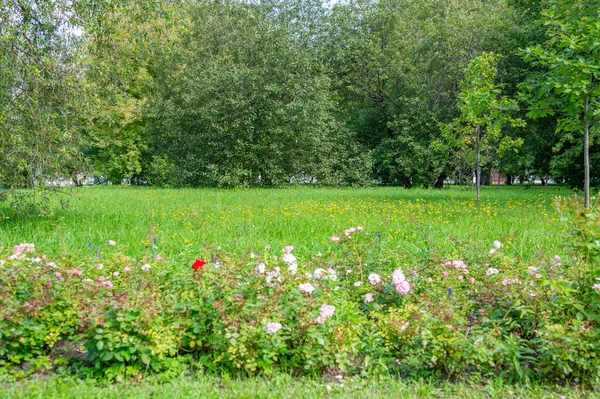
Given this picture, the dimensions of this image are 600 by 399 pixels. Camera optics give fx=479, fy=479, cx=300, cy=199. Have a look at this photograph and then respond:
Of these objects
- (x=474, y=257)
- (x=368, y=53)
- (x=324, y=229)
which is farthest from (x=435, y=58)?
(x=474, y=257)

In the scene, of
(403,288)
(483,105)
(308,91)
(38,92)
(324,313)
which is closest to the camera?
(324,313)

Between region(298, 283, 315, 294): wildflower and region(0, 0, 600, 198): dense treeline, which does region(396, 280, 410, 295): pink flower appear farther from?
region(0, 0, 600, 198): dense treeline

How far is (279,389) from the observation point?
2.88 m

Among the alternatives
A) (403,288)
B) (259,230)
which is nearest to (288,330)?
(403,288)

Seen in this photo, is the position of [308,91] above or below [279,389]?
above

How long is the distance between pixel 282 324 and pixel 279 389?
47 cm

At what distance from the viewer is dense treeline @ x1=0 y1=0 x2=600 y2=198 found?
26.8 feet

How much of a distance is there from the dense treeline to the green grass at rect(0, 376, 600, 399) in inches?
235

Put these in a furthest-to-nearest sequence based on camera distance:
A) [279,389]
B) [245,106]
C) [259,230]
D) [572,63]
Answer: [245,106] → [572,63] → [259,230] → [279,389]

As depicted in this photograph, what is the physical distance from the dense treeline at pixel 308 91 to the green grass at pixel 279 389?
596 cm

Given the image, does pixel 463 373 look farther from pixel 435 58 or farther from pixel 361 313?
pixel 435 58

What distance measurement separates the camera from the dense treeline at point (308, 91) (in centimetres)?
818

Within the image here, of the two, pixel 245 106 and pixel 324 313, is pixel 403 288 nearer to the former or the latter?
pixel 324 313

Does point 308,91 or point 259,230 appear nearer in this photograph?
point 259,230
